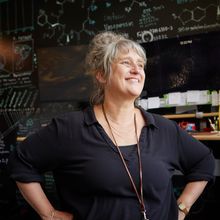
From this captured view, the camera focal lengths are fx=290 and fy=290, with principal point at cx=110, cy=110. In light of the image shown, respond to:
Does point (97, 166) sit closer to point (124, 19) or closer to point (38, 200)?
point (38, 200)

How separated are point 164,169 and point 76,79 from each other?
7.03 feet

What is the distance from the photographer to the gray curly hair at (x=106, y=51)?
1297 millimetres

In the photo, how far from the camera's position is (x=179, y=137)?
131cm

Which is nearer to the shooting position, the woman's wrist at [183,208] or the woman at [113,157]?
the woman at [113,157]

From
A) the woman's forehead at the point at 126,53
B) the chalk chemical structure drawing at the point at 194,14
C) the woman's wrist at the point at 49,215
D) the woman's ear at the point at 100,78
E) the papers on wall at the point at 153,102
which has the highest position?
the chalk chemical structure drawing at the point at 194,14

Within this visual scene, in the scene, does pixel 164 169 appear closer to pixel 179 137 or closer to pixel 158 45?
pixel 179 137

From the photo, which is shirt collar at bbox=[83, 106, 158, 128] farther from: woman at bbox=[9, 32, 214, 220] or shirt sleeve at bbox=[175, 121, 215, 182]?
shirt sleeve at bbox=[175, 121, 215, 182]

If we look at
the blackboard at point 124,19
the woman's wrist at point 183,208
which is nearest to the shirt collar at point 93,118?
the woman's wrist at point 183,208

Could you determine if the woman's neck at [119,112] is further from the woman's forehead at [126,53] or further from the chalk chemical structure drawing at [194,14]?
the chalk chemical structure drawing at [194,14]

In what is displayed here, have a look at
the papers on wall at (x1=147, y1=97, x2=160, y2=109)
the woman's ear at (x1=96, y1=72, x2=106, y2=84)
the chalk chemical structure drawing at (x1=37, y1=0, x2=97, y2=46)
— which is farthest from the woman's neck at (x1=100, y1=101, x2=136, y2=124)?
the chalk chemical structure drawing at (x1=37, y1=0, x2=97, y2=46)

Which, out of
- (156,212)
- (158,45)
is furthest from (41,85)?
(156,212)

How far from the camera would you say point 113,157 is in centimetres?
114

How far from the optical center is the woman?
3.66 feet

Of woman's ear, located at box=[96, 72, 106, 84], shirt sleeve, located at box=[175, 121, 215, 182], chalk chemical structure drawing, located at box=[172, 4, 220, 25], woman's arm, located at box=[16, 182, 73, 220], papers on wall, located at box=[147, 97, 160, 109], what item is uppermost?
chalk chemical structure drawing, located at box=[172, 4, 220, 25]
